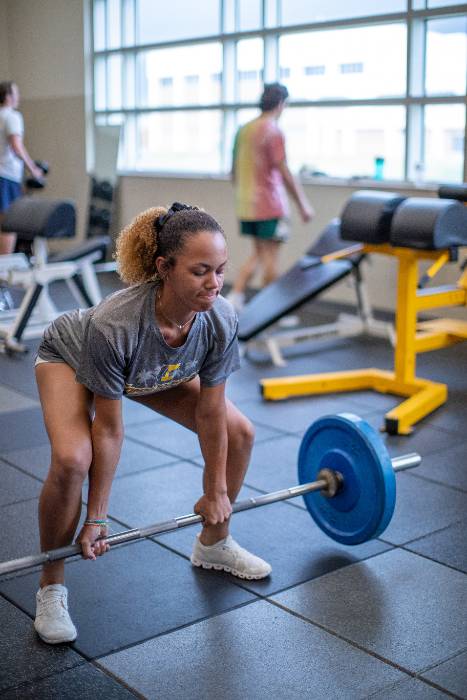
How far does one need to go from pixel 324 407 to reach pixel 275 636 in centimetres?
200

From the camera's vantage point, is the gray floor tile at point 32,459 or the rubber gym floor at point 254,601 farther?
the gray floor tile at point 32,459

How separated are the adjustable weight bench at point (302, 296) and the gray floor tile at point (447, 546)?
205 cm

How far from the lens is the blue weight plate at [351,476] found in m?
2.25

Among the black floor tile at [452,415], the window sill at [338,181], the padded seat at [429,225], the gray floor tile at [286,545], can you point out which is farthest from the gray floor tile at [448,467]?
the window sill at [338,181]

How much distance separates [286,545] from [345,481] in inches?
12.3

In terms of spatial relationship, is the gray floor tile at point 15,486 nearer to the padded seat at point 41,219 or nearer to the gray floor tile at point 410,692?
the gray floor tile at point 410,692

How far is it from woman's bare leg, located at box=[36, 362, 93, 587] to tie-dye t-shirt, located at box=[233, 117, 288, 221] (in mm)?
3473

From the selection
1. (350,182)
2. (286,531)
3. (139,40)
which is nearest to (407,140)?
(350,182)

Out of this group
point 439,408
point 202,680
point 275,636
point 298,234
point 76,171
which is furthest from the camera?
point 76,171

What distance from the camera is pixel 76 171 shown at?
8945mm

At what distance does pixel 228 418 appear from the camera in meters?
2.20

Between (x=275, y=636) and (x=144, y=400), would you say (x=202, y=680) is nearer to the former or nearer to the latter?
(x=275, y=636)

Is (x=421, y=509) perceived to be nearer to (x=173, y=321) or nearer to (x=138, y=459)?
(x=138, y=459)

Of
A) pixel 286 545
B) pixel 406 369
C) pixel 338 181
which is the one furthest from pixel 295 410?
pixel 338 181
